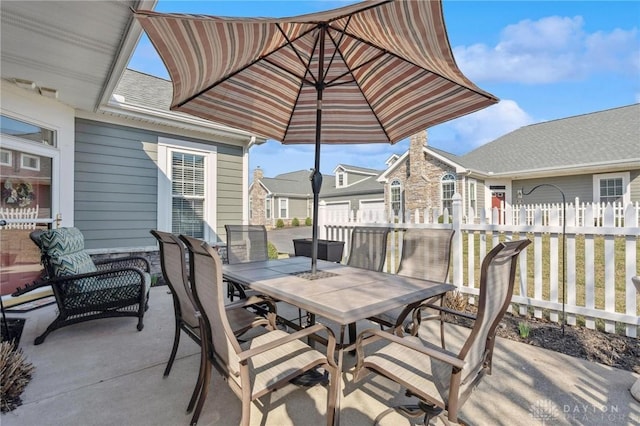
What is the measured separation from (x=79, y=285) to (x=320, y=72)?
11.2ft

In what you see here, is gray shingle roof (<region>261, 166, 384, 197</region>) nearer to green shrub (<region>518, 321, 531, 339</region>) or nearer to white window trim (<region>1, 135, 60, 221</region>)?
green shrub (<region>518, 321, 531, 339</region>)

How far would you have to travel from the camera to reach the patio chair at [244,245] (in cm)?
411

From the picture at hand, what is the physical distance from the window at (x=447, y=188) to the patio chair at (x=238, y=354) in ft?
42.0

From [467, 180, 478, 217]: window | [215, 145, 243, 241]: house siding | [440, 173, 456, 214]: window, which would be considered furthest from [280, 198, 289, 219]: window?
[215, 145, 243, 241]: house siding

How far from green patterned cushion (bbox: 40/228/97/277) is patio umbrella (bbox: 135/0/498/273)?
2105mm

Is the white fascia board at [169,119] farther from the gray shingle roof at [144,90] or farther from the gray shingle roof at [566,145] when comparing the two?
the gray shingle roof at [566,145]

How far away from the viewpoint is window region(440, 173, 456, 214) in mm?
13312

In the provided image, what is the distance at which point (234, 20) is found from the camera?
1.82m

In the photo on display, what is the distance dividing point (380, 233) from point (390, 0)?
240 cm

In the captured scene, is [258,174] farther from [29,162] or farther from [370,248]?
[370,248]

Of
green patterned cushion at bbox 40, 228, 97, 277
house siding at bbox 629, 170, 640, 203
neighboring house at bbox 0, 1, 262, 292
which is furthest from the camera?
house siding at bbox 629, 170, 640, 203

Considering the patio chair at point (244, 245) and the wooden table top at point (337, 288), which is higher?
the patio chair at point (244, 245)

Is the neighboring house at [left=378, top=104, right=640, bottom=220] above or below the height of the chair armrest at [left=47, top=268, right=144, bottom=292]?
above

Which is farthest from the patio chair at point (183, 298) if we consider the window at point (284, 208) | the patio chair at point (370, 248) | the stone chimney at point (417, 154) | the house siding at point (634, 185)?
the window at point (284, 208)
